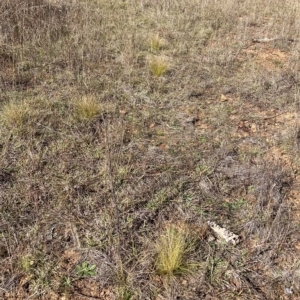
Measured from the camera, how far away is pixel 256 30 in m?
6.27

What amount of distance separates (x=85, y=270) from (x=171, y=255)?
0.54 m

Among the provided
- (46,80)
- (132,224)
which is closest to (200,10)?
(46,80)

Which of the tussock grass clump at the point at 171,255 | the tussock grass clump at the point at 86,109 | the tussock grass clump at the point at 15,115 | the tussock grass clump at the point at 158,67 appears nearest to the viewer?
the tussock grass clump at the point at 171,255

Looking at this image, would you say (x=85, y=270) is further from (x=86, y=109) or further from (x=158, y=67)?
(x=158, y=67)

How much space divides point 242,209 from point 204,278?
74 cm

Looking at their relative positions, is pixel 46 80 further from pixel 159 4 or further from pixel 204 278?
pixel 159 4

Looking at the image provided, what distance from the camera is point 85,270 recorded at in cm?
212

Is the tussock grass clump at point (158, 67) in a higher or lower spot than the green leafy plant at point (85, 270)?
higher

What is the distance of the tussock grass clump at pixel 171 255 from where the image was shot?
2.08m

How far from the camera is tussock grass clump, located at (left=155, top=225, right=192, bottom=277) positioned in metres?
2.08

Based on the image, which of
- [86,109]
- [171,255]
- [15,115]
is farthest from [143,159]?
[15,115]

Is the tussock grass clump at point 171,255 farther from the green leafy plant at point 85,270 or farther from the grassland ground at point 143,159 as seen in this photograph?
the green leafy plant at point 85,270

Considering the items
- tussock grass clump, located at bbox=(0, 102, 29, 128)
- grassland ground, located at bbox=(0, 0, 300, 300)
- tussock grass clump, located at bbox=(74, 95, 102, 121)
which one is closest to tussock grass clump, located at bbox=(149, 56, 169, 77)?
grassland ground, located at bbox=(0, 0, 300, 300)

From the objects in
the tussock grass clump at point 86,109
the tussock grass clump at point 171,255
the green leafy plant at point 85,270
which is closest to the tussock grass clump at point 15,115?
the tussock grass clump at point 86,109
